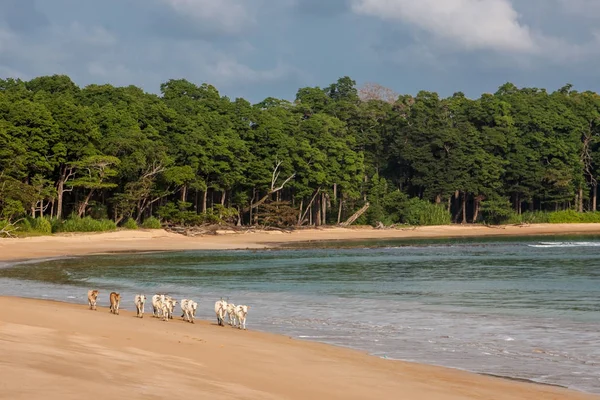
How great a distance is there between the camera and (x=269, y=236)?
217ft

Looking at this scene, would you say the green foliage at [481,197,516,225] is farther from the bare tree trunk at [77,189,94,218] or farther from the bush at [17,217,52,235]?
the bush at [17,217,52,235]

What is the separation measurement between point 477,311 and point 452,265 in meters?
18.3

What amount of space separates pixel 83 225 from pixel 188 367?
46815 millimetres

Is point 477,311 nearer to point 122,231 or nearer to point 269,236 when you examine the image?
point 122,231

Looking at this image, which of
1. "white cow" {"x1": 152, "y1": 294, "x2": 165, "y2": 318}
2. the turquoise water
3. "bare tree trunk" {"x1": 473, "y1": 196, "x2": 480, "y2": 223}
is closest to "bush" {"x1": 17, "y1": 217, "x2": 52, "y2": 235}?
the turquoise water

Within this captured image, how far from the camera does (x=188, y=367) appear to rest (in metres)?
10.4

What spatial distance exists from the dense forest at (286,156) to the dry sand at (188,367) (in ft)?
→ 121

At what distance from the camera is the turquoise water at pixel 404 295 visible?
46.2 ft

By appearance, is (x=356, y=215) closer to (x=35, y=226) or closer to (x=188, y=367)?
(x=35, y=226)

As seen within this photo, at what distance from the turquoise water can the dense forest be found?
1558cm

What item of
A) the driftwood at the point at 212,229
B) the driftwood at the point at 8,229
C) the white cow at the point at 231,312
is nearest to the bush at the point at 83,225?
the driftwood at the point at 8,229

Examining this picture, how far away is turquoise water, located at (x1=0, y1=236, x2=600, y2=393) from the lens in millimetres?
14078

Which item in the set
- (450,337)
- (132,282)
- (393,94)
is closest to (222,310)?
(450,337)

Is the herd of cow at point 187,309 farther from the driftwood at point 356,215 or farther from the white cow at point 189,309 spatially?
the driftwood at point 356,215
